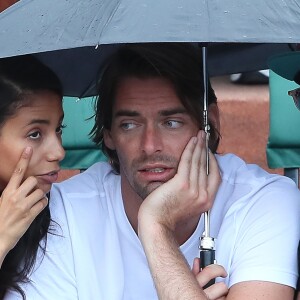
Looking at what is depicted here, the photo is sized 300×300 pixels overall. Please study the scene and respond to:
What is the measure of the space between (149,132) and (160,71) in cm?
28

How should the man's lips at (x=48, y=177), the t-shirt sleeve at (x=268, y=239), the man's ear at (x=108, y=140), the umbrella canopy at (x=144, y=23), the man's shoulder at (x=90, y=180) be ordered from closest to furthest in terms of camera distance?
the umbrella canopy at (x=144, y=23), the t-shirt sleeve at (x=268, y=239), the man's lips at (x=48, y=177), the man's shoulder at (x=90, y=180), the man's ear at (x=108, y=140)

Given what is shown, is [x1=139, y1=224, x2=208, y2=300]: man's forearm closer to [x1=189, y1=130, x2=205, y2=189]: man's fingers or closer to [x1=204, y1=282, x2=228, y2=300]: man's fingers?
[x1=204, y1=282, x2=228, y2=300]: man's fingers

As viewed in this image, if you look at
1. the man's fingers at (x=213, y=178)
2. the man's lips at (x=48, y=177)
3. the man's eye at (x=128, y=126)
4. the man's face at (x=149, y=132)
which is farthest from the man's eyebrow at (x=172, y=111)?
the man's lips at (x=48, y=177)

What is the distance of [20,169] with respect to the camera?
9.30 ft

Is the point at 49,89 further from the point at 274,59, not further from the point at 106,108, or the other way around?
the point at 274,59

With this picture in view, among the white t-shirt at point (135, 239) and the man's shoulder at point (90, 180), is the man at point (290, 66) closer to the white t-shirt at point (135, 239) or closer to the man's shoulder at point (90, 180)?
the white t-shirt at point (135, 239)

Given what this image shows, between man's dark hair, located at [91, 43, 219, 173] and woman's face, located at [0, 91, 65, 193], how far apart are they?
1.60ft

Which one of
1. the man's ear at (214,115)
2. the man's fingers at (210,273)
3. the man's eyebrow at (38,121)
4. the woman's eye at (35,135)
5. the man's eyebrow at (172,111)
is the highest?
the man's ear at (214,115)

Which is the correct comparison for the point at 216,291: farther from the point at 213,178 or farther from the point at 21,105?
the point at 21,105

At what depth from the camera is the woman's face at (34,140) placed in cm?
287

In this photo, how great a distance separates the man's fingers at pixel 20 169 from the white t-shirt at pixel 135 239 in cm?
33

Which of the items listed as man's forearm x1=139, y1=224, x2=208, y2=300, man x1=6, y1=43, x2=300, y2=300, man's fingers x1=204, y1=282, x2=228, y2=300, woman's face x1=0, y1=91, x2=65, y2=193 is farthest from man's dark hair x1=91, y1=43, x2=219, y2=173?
man's fingers x1=204, y1=282, x2=228, y2=300

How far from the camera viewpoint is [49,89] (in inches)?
119

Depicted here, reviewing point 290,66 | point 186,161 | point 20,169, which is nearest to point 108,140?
point 186,161
